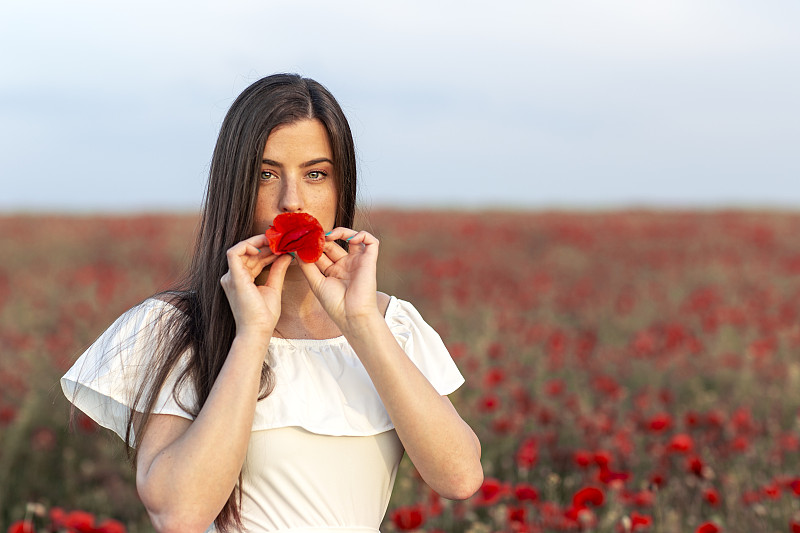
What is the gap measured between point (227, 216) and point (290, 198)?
152 millimetres

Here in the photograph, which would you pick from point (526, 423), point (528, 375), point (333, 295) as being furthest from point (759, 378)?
point (333, 295)

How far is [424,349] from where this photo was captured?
2023 millimetres

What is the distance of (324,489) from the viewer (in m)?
1.78

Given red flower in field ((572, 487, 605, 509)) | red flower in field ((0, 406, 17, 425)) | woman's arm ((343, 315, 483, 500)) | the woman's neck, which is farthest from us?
red flower in field ((0, 406, 17, 425))

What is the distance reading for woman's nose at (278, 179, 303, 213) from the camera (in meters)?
1.76

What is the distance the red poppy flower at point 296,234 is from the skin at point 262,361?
1.7 inches

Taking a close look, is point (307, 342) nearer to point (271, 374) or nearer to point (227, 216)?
point (271, 374)

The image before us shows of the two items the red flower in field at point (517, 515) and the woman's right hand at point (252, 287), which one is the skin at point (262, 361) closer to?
the woman's right hand at point (252, 287)

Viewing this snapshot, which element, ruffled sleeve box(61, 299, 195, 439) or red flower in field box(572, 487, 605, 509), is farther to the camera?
red flower in field box(572, 487, 605, 509)

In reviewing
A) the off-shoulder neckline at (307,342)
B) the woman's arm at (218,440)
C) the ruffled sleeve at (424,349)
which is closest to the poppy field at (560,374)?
the ruffled sleeve at (424,349)

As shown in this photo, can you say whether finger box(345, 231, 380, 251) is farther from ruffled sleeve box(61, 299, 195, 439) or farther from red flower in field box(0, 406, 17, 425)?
red flower in field box(0, 406, 17, 425)

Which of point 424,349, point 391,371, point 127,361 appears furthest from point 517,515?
point 127,361

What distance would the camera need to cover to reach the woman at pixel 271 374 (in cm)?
163

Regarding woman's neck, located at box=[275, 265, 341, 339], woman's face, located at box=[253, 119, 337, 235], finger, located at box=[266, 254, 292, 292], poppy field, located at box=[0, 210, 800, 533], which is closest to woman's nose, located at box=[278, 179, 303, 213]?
woman's face, located at box=[253, 119, 337, 235]
